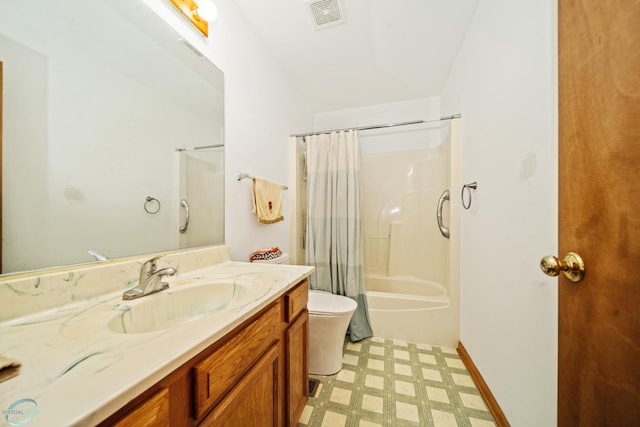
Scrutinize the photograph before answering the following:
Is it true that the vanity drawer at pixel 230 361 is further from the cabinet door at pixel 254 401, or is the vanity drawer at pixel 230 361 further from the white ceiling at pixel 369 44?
the white ceiling at pixel 369 44

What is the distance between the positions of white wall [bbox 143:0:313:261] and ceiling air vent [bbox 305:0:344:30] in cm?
45

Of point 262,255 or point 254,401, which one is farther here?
point 262,255

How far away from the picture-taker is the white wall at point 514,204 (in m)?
0.76

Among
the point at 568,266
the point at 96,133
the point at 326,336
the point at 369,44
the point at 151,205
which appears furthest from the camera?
the point at 369,44

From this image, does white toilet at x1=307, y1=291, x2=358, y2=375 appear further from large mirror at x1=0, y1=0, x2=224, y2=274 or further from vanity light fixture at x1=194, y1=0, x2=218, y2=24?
vanity light fixture at x1=194, y1=0, x2=218, y2=24

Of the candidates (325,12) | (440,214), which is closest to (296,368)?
(440,214)

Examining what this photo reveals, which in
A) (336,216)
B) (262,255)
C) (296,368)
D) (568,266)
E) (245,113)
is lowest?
(296,368)

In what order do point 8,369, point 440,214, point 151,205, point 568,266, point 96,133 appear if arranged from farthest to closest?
point 440,214 < point 151,205 < point 96,133 < point 568,266 < point 8,369

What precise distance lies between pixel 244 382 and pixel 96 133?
0.92 meters

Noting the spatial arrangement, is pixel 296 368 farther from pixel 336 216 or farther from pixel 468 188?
pixel 468 188

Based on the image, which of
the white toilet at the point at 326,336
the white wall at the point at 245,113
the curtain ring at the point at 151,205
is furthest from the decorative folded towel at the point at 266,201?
the white toilet at the point at 326,336

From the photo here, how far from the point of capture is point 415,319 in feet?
5.63

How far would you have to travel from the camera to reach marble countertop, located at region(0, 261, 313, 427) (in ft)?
0.93

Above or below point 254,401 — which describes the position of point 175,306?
above
